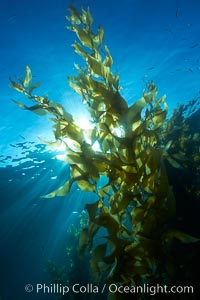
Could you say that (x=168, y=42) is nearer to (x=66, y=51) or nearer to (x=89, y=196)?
(x=66, y=51)

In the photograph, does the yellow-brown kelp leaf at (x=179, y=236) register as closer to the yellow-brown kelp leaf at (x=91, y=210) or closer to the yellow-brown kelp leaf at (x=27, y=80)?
the yellow-brown kelp leaf at (x=91, y=210)

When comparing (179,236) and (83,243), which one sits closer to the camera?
(179,236)

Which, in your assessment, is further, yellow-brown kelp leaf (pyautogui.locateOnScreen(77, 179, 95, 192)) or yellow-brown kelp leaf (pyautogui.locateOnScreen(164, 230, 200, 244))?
yellow-brown kelp leaf (pyautogui.locateOnScreen(77, 179, 95, 192))

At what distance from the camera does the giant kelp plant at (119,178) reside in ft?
5.65

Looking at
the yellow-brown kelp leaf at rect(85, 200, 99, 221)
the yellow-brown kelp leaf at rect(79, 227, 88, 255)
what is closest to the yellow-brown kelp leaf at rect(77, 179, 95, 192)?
the yellow-brown kelp leaf at rect(85, 200, 99, 221)

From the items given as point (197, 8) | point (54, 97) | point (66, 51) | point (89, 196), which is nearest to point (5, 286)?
point (89, 196)

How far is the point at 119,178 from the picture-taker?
201 centimetres

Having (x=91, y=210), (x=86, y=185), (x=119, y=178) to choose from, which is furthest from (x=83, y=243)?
(x=119, y=178)

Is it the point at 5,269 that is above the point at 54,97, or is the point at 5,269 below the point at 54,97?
below

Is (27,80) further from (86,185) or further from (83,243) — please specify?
(83,243)

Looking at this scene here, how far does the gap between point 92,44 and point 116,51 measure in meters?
8.03

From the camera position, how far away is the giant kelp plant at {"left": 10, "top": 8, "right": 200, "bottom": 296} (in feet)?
5.65

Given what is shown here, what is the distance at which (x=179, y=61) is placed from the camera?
452 inches

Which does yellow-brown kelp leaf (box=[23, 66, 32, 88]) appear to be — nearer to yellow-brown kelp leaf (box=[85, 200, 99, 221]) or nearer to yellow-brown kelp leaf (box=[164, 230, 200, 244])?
yellow-brown kelp leaf (box=[85, 200, 99, 221])
